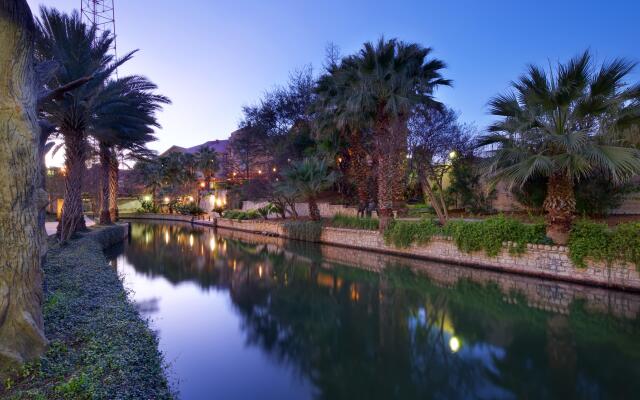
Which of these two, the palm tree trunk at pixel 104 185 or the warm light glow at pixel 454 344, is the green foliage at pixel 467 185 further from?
the palm tree trunk at pixel 104 185

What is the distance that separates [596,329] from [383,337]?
4059mm

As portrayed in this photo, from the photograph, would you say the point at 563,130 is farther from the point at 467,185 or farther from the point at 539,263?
the point at 467,185

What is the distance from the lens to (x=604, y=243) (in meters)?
9.80

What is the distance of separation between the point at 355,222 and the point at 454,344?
12.3 metres

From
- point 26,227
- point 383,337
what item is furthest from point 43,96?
point 383,337

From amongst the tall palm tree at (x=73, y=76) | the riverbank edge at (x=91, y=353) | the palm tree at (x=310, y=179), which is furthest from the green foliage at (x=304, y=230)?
the riverbank edge at (x=91, y=353)

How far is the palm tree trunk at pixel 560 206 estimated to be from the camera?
10.6 meters

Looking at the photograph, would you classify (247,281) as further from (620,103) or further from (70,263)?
(620,103)

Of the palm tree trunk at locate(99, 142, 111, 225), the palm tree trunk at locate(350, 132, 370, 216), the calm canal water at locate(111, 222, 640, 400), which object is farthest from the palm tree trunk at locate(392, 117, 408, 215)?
the palm tree trunk at locate(99, 142, 111, 225)

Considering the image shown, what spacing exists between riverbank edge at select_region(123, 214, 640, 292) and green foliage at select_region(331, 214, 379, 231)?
0.27 metres

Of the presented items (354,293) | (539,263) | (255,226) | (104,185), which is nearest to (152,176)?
(255,226)

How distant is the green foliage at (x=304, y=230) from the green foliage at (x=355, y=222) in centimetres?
100

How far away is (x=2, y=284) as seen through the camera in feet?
13.2

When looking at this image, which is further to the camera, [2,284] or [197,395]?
[197,395]
